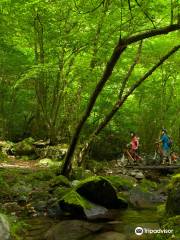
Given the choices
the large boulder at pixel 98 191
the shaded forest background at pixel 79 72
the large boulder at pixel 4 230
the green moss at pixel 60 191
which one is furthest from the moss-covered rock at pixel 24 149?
the large boulder at pixel 4 230

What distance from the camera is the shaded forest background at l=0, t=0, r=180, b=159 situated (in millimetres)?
16986

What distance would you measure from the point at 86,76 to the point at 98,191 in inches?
286

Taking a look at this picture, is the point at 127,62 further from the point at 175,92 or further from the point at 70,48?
the point at 175,92

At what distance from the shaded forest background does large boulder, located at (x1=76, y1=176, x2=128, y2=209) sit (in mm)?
5085

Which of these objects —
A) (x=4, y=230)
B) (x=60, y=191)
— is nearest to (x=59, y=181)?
(x=60, y=191)

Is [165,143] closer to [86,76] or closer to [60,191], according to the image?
[86,76]

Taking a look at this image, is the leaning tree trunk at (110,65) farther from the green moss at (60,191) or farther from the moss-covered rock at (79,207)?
the moss-covered rock at (79,207)

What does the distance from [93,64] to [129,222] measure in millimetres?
9338

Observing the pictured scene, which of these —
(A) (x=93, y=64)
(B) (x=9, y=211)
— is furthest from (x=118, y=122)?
(B) (x=9, y=211)

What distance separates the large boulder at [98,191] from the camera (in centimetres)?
1327

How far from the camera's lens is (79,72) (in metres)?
19.1

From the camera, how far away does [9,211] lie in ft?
40.0

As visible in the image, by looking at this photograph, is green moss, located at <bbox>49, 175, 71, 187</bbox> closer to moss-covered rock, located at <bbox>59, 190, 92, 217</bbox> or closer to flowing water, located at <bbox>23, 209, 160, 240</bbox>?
moss-covered rock, located at <bbox>59, 190, 92, 217</bbox>

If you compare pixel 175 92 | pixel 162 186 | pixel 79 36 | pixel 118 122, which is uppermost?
pixel 79 36
